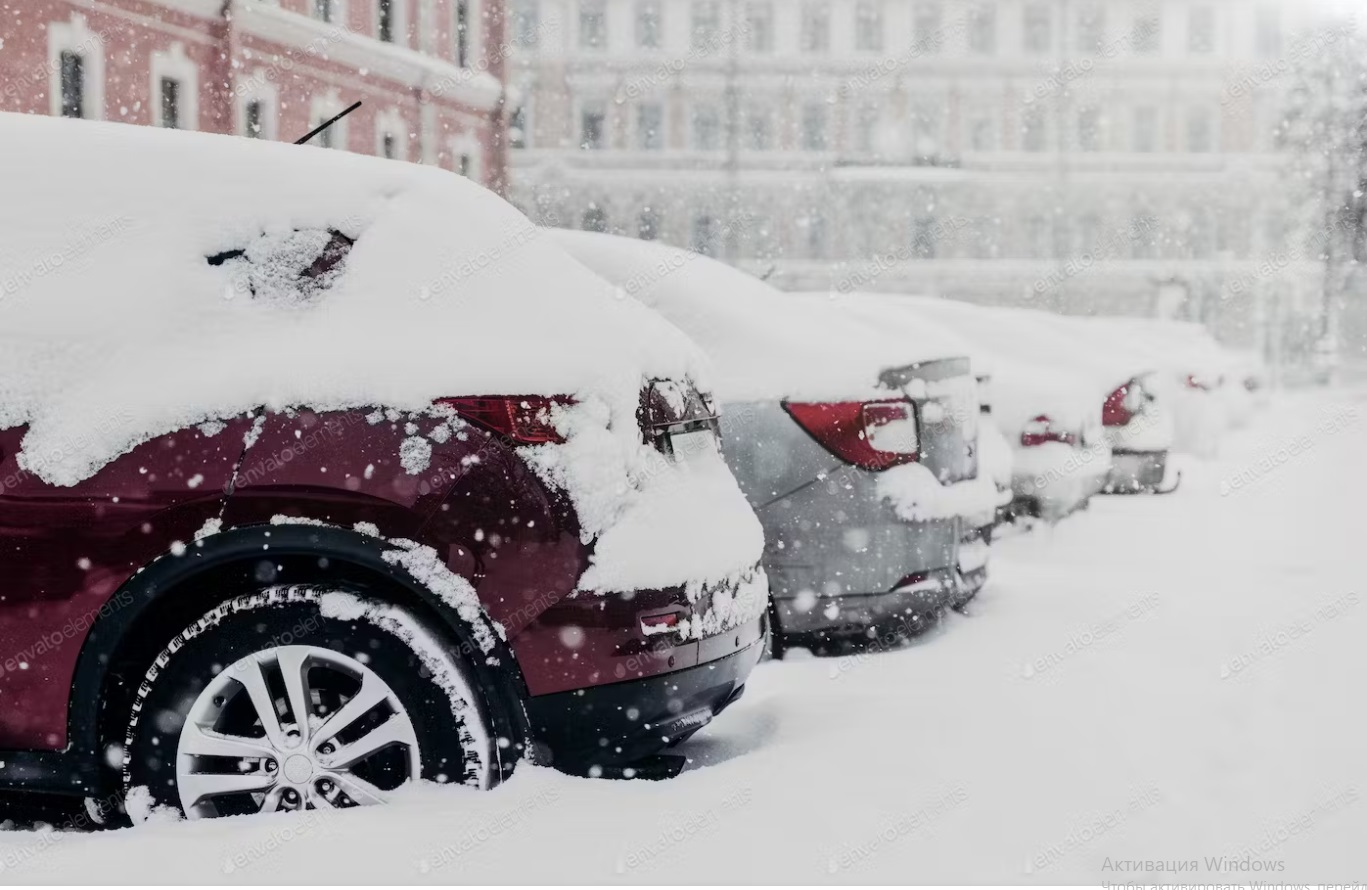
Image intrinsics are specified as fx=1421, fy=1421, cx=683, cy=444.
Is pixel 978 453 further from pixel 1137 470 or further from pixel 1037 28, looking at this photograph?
pixel 1037 28

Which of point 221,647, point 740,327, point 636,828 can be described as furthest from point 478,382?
point 740,327

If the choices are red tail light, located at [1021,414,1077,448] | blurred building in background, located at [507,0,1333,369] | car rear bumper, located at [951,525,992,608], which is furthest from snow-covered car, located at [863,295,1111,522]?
blurred building in background, located at [507,0,1333,369]

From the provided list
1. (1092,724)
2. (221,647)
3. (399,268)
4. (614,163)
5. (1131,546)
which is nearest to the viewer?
(221,647)

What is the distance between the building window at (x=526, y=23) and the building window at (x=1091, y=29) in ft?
65.5

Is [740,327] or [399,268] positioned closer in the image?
[399,268]

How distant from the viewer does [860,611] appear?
17.3ft

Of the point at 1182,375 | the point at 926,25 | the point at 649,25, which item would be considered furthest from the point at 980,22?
the point at 1182,375

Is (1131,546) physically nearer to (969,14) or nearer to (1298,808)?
(1298,808)

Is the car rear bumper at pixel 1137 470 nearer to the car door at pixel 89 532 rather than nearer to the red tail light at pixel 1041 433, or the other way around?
the red tail light at pixel 1041 433

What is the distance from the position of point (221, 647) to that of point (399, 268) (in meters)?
1.02

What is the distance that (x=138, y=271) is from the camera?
3496 millimetres

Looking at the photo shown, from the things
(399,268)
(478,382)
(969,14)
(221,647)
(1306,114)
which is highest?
(969,14)

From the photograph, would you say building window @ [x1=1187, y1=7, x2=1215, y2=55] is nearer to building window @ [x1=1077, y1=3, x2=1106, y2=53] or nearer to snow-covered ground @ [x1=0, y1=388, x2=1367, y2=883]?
building window @ [x1=1077, y1=3, x2=1106, y2=53]

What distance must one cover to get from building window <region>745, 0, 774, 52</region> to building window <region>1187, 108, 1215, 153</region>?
53.5 ft
